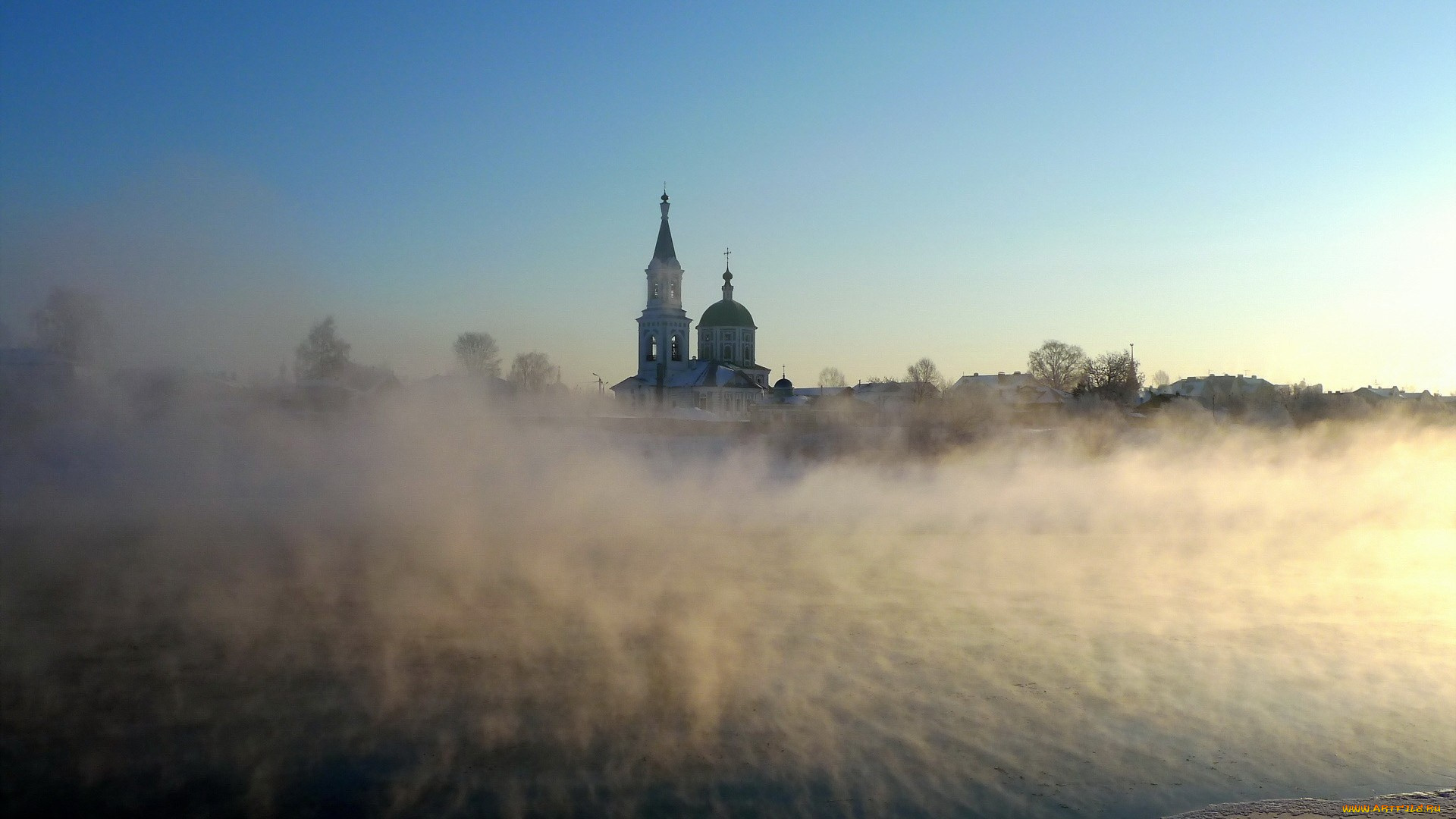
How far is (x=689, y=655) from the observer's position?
39.8 ft

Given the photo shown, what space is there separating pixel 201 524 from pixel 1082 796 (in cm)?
2124

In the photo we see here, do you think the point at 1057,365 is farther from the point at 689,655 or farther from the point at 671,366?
the point at 689,655

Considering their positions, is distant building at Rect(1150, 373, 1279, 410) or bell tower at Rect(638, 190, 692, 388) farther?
distant building at Rect(1150, 373, 1279, 410)

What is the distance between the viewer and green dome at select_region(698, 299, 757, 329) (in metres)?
101

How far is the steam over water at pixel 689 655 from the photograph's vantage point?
8648 millimetres

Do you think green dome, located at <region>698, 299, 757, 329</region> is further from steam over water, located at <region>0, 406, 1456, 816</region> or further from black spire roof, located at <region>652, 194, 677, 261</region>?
steam over water, located at <region>0, 406, 1456, 816</region>

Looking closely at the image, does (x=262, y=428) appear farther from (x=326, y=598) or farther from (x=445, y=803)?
(x=445, y=803)

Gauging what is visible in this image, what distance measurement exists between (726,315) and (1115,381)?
37116 mm

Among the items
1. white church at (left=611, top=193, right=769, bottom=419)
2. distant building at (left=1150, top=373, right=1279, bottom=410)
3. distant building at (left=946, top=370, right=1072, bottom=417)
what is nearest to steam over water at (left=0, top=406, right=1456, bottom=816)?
distant building at (left=946, top=370, right=1072, bottom=417)

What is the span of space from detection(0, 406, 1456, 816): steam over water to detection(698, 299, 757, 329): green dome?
74.0m

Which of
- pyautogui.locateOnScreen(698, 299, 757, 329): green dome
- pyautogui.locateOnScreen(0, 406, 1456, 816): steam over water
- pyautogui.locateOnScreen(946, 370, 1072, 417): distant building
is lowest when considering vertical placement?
pyautogui.locateOnScreen(0, 406, 1456, 816): steam over water

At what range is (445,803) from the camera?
8.10m

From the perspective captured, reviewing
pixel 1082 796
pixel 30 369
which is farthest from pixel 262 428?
pixel 1082 796

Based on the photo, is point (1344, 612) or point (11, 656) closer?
point (11, 656)
